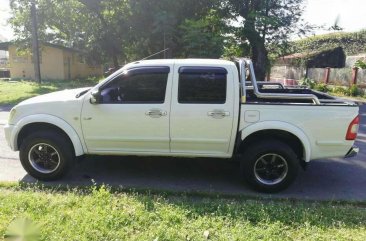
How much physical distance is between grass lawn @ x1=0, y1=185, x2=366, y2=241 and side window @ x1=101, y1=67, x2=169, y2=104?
1.33 meters

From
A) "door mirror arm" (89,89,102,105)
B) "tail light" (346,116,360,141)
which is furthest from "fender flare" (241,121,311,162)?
"door mirror arm" (89,89,102,105)

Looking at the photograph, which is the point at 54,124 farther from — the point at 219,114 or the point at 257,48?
the point at 257,48

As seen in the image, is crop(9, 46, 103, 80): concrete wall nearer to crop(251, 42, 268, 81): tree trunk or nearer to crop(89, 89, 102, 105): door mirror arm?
crop(251, 42, 268, 81): tree trunk

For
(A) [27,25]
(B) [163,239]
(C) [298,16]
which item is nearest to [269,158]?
(B) [163,239]

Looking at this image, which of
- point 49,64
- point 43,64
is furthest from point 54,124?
point 43,64

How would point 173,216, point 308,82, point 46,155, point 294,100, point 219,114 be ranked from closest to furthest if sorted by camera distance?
point 173,216 < point 219,114 < point 46,155 < point 294,100 < point 308,82

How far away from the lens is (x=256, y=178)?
16.0ft

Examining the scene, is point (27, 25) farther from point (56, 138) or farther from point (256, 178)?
point (256, 178)

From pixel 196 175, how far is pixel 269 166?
1.22 metres

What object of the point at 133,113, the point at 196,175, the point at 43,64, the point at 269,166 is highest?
the point at 43,64

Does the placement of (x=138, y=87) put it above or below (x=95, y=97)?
above

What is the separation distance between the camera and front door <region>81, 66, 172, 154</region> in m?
4.92

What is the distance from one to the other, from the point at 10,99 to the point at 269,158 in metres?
13.3

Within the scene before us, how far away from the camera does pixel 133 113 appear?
16.2 ft
